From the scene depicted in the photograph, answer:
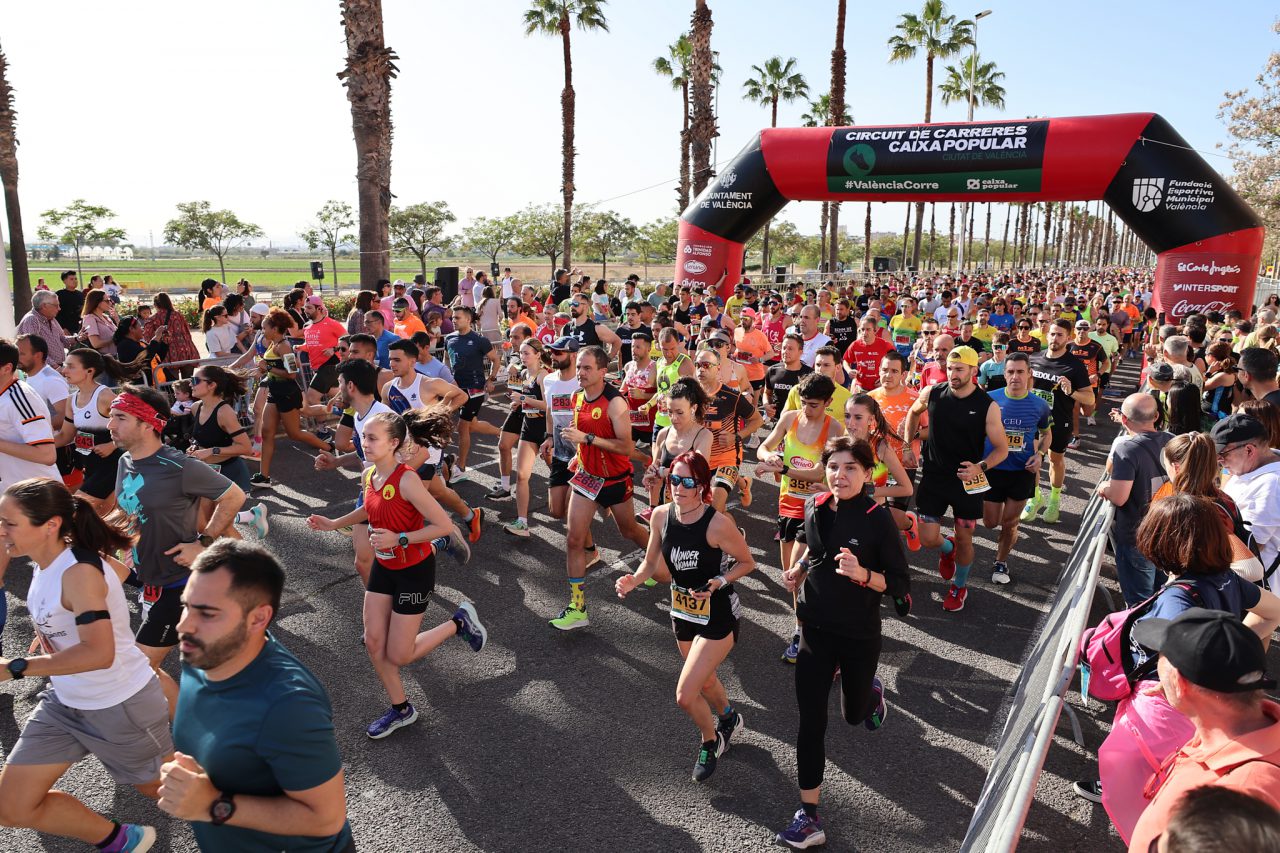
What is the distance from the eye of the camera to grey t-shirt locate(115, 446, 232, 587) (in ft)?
13.6

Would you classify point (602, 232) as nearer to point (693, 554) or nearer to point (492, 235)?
point (492, 235)

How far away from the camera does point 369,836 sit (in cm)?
383

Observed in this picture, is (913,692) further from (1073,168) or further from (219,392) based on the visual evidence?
(1073,168)

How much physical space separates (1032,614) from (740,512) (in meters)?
3.17

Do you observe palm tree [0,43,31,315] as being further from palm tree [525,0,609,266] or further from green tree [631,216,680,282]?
green tree [631,216,680,282]

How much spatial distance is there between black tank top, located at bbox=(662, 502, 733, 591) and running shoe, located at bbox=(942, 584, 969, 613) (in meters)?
2.92

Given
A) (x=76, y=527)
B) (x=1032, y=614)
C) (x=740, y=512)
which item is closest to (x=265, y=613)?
(x=76, y=527)

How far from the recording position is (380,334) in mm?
9602

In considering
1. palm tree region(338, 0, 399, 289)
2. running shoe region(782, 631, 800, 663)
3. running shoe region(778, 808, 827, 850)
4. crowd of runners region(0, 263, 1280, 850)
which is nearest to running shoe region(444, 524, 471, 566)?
crowd of runners region(0, 263, 1280, 850)

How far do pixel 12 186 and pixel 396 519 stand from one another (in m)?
17.8

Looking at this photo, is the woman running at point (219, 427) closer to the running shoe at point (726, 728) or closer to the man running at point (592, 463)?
the man running at point (592, 463)

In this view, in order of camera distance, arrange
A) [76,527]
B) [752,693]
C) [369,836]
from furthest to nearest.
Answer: [752,693] → [369,836] → [76,527]

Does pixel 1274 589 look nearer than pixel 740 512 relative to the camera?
Yes

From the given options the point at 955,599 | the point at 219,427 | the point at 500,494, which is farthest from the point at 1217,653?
the point at 500,494
